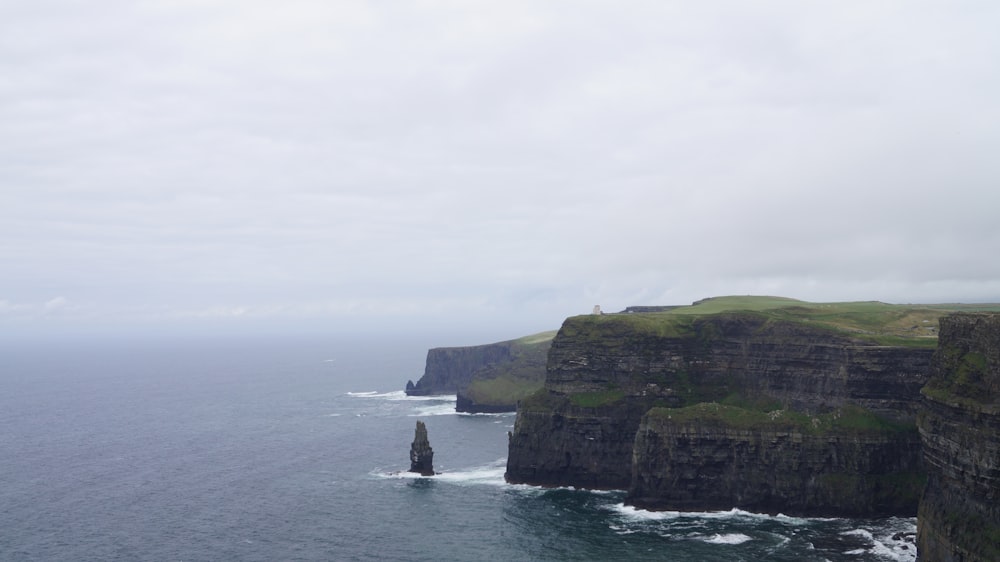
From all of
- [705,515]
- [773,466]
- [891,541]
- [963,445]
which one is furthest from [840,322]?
[963,445]

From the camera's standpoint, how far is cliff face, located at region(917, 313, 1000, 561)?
2522 inches

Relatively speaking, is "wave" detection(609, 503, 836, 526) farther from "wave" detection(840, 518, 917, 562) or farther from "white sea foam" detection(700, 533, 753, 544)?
"white sea foam" detection(700, 533, 753, 544)

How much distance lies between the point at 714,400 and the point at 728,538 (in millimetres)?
31898

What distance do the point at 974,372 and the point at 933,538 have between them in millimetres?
15911

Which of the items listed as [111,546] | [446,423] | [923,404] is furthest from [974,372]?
[446,423]

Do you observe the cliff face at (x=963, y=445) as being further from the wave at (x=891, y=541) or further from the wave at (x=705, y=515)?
the wave at (x=705, y=515)

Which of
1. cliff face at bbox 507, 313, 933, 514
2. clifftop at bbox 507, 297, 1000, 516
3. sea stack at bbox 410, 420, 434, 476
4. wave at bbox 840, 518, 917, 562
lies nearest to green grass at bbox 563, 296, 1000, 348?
clifftop at bbox 507, 297, 1000, 516

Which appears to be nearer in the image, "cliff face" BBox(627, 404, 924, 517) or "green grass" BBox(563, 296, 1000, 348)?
"cliff face" BBox(627, 404, 924, 517)

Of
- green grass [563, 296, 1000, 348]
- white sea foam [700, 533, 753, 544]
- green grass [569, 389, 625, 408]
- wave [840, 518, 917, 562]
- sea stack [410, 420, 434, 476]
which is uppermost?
green grass [563, 296, 1000, 348]

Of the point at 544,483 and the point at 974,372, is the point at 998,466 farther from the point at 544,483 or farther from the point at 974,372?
the point at 544,483

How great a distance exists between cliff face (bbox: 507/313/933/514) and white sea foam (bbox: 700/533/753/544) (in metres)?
12.8

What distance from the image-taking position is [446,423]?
616ft

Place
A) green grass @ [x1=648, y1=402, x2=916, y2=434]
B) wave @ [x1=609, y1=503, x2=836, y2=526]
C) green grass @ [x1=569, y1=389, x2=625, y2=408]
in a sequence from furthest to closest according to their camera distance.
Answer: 1. green grass @ [x1=569, y1=389, x2=625, y2=408]
2. green grass @ [x1=648, y1=402, x2=916, y2=434]
3. wave @ [x1=609, y1=503, x2=836, y2=526]

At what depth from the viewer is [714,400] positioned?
120 metres
